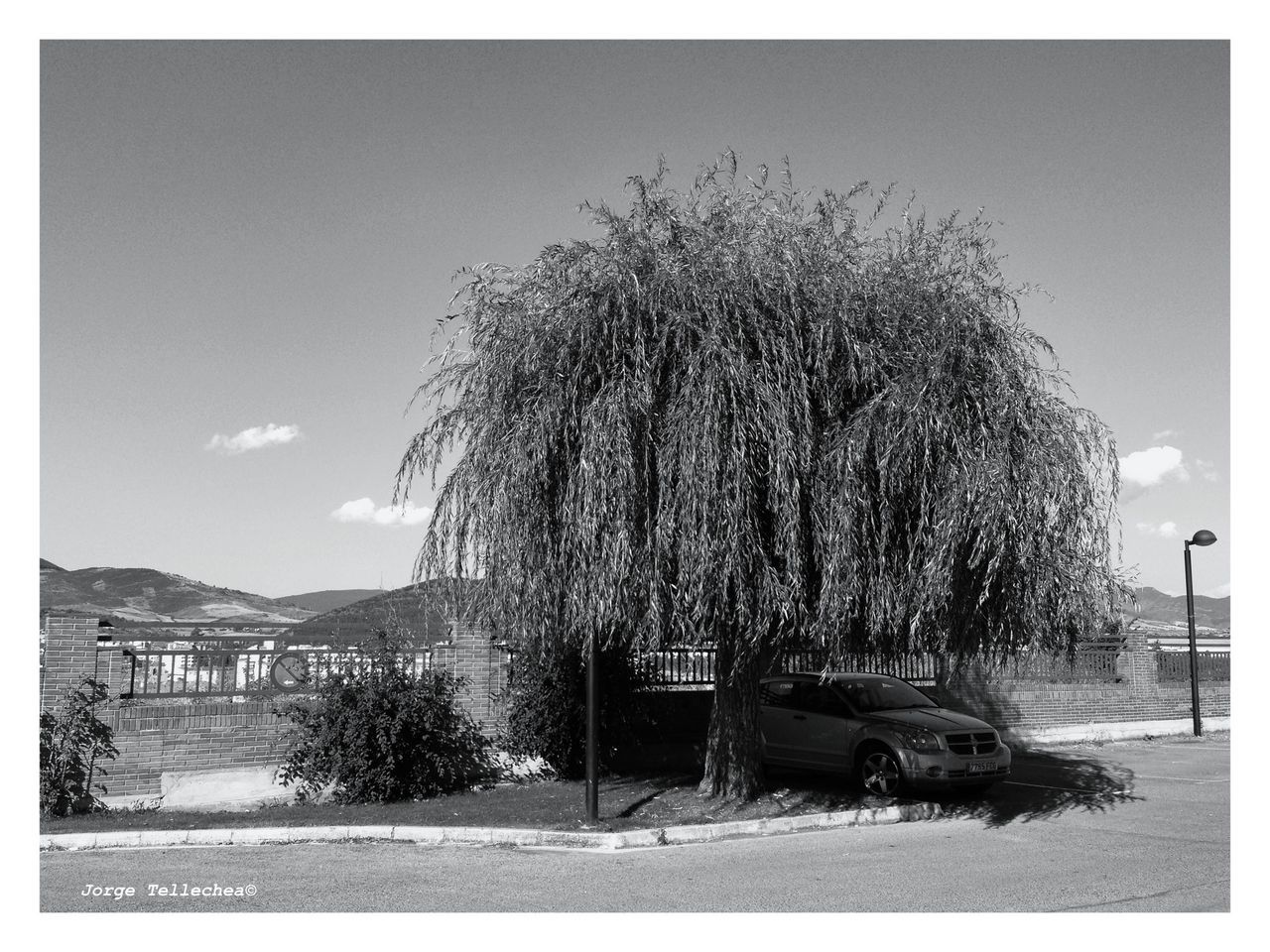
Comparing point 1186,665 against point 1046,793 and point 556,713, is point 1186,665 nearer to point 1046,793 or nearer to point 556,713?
point 1046,793

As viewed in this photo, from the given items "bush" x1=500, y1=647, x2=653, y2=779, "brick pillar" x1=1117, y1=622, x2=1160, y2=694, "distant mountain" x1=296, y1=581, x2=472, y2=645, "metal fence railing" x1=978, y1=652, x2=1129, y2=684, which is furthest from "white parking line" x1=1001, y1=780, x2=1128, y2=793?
"brick pillar" x1=1117, y1=622, x2=1160, y2=694

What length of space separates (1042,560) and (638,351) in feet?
13.4

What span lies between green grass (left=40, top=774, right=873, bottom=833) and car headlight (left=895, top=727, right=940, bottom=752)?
832 millimetres

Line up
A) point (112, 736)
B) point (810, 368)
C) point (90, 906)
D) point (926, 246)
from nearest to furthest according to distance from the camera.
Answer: point (90, 906), point (810, 368), point (926, 246), point (112, 736)

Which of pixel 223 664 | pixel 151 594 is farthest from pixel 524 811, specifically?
pixel 151 594

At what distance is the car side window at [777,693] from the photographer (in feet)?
46.4

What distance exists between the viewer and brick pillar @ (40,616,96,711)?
1160cm

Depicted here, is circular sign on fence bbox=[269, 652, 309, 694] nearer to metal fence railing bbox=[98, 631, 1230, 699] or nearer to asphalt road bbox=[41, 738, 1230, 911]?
metal fence railing bbox=[98, 631, 1230, 699]

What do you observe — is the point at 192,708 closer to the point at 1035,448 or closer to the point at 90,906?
the point at 90,906

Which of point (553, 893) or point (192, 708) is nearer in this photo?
point (553, 893)

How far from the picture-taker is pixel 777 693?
14320mm

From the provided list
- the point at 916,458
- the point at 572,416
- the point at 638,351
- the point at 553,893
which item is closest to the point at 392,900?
the point at 553,893

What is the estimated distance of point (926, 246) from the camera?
35.0ft

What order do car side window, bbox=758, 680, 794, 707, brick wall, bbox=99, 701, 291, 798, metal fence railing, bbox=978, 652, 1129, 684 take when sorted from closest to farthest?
brick wall, bbox=99, 701, 291, 798
car side window, bbox=758, 680, 794, 707
metal fence railing, bbox=978, 652, 1129, 684
